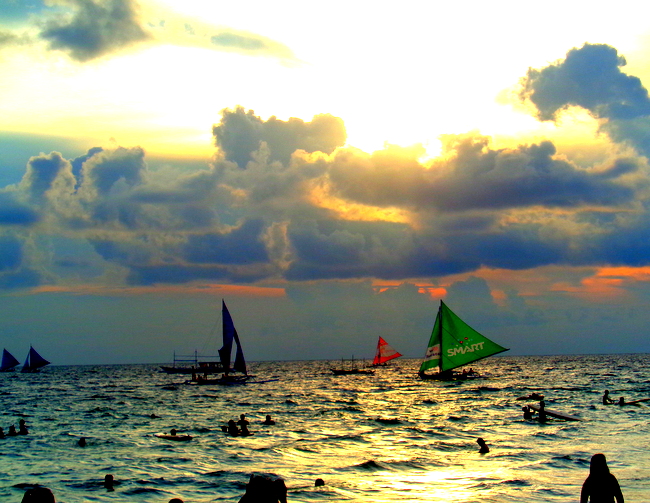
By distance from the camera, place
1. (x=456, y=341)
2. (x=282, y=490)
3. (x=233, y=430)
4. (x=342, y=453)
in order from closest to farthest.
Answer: (x=282, y=490) < (x=342, y=453) < (x=233, y=430) < (x=456, y=341)

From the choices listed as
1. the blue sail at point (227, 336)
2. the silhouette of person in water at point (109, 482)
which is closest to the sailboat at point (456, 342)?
the blue sail at point (227, 336)

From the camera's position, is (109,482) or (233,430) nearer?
(109,482)

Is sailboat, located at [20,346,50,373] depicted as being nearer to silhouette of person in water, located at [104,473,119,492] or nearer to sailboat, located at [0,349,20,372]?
sailboat, located at [0,349,20,372]

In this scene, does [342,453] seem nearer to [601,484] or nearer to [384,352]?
[601,484]

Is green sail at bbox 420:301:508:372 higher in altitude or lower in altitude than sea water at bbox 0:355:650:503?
higher

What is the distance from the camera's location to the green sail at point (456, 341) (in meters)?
84.8

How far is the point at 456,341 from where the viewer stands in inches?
3381

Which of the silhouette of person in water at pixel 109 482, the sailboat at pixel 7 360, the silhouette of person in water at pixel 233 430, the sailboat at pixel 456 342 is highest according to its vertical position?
the sailboat at pixel 456 342

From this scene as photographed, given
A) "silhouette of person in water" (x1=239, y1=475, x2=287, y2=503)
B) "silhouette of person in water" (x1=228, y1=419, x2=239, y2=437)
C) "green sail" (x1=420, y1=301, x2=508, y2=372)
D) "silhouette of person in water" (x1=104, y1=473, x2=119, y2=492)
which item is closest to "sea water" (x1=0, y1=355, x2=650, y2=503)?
"silhouette of person in water" (x1=104, y1=473, x2=119, y2=492)

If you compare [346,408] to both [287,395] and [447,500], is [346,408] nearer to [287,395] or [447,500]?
[287,395]

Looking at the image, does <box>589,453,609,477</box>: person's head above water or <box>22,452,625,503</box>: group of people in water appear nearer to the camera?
<box>22,452,625,503</box>: group of people in water

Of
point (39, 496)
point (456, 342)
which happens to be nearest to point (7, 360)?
point (456, 342)

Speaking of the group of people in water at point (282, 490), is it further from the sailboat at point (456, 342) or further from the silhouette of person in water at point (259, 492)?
the sailboat at point (456, 342)

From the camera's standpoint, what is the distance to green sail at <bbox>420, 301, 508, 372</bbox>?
3339 inches
